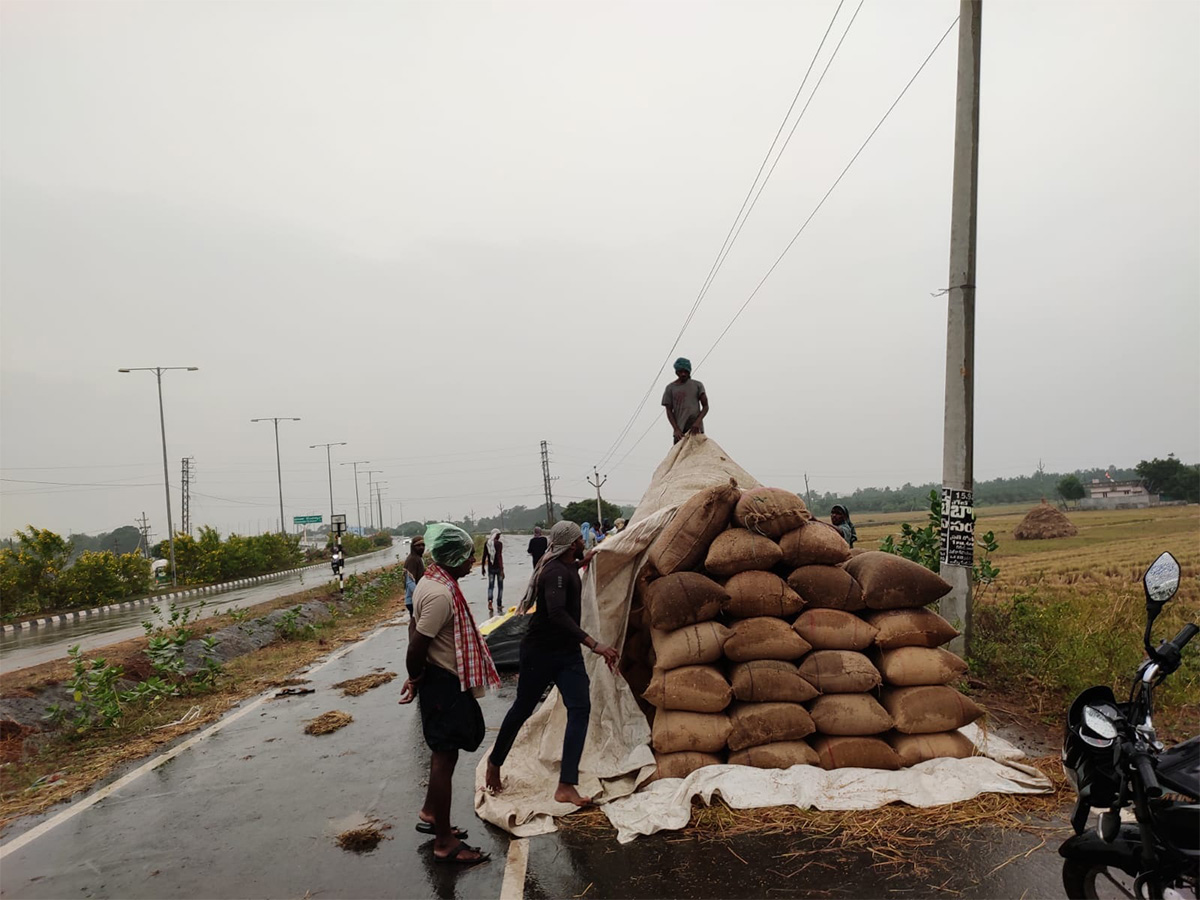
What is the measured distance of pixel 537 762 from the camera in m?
5.65

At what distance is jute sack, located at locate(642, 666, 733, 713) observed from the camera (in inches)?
211

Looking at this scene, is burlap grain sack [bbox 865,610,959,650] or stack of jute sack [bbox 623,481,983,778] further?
burlap grain sack [bbox 865,610,959,650]

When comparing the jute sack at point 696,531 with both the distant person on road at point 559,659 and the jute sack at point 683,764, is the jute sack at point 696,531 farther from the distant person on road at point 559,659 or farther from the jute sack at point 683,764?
the jute sack at point 683,764

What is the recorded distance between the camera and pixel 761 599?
5.63 meters

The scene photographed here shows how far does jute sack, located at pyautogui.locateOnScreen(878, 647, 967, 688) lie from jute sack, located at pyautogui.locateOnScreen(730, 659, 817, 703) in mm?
604

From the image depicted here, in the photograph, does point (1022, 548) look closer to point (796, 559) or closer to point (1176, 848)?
point (796, 559)

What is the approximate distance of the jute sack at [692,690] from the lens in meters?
5.36

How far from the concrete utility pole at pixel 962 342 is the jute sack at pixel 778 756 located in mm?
3124

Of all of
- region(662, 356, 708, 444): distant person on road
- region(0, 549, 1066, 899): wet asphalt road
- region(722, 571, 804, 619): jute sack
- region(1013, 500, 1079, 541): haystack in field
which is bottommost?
region(1013, 500, 1079, 541): haystack in field

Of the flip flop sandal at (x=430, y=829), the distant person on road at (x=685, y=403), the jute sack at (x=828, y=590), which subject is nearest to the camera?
the flip flop sandal at (x=430, y=829)

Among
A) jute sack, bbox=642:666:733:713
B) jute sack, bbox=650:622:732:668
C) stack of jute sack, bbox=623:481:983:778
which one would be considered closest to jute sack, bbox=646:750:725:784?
stack of jute sack, bbox=623:481:983:778

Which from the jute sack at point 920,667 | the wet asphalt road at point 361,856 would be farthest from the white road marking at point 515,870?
the jute sack at point 920,667

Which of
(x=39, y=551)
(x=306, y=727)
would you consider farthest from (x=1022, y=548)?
(x=39, y=551)

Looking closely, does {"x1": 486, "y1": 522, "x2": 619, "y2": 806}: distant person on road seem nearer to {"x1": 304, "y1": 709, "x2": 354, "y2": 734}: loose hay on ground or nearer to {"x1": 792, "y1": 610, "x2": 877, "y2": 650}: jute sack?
{"x1": 792, "y1": 610, "x2": 877, "y2": 650}: jute sack
